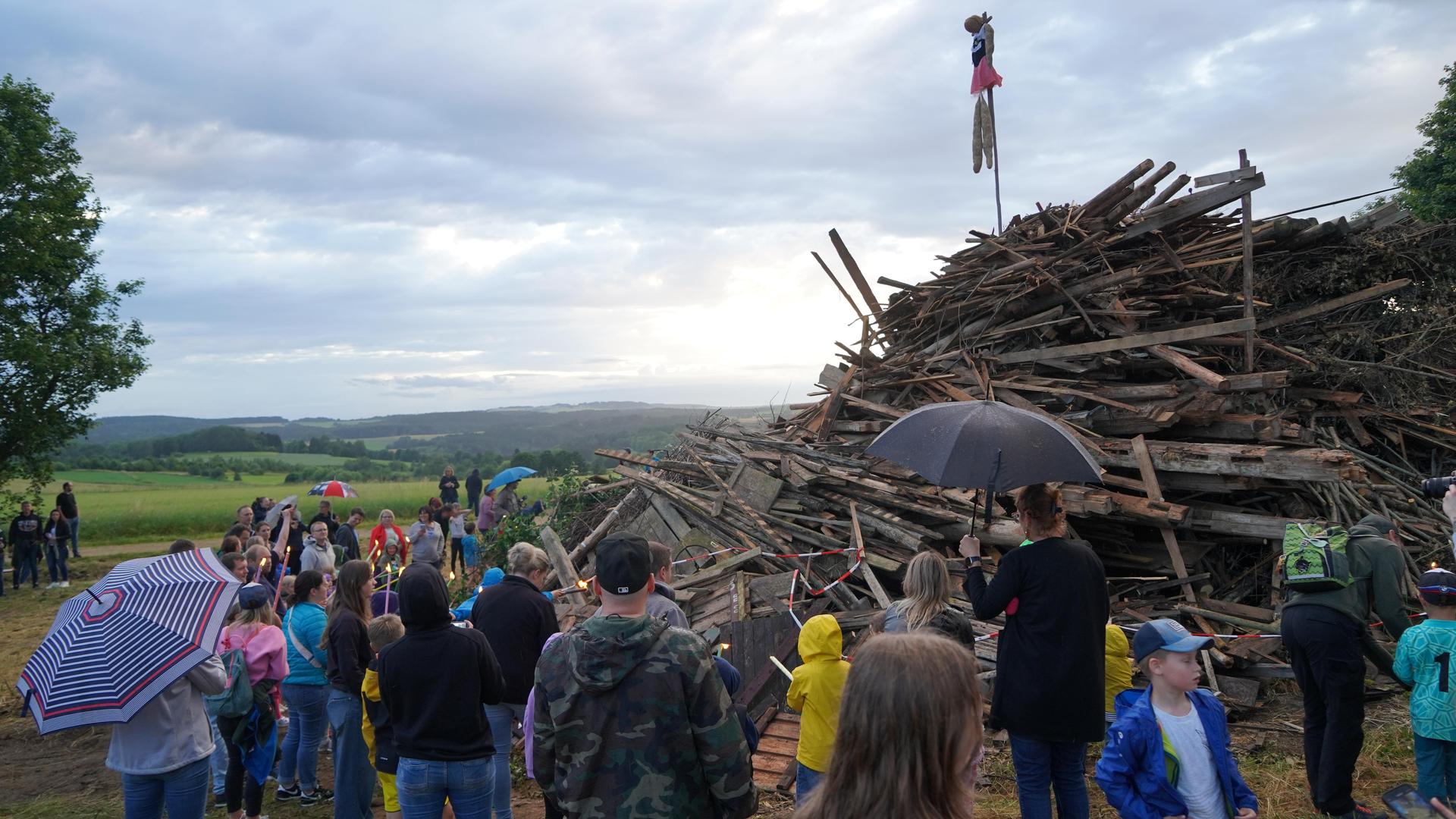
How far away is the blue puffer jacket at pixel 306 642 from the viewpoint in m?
5.99

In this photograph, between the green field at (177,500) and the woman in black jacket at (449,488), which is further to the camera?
the green field at (177,500)

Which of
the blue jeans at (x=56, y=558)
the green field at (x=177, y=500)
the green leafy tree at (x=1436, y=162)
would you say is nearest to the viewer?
the blue jeans at (x=56, y=558)

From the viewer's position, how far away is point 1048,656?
4055 millimetres

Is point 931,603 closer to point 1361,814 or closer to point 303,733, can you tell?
point 1361,814

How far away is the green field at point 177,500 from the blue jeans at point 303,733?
33.5ft

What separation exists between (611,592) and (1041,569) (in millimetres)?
2196

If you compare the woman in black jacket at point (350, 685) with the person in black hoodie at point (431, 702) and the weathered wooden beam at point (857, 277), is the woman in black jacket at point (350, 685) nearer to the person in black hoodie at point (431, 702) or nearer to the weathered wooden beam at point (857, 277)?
the person in black hoodie at point (431, 702)

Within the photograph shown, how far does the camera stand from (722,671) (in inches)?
157

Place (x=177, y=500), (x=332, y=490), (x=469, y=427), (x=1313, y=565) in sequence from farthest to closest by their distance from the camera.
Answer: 1. (x=469, y=427)
2. (x=177, y=500)
3. (x=332, y=490)
4. (x=1313, y=565)

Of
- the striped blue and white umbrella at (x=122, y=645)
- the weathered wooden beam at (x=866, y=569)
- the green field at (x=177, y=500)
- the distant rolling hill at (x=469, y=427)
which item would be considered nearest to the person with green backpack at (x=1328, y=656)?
the weathered wooden beam at (x=866, y=569)

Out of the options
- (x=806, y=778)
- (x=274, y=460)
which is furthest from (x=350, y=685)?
(x=274, y=460)

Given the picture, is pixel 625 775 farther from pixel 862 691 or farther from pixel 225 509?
pixel 225 509

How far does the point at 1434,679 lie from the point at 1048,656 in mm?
2423

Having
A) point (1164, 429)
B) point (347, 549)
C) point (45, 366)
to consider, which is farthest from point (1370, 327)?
point (45, 366)
